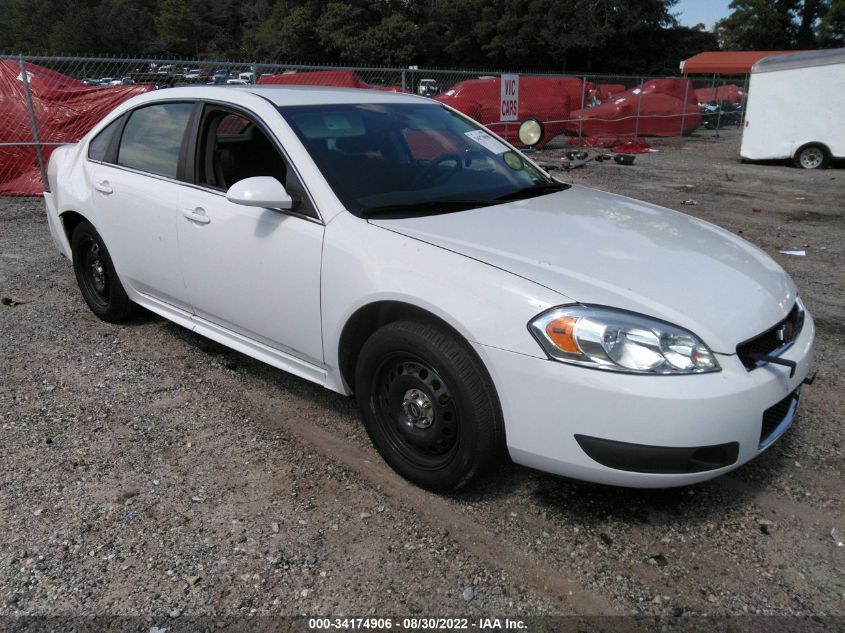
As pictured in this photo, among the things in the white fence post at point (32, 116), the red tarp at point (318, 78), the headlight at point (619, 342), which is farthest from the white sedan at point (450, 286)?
the red tarp at point (318, 78)

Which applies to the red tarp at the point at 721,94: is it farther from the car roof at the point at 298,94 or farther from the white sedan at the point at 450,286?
the white sedan at the point at 450,286

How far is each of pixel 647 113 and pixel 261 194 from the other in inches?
718

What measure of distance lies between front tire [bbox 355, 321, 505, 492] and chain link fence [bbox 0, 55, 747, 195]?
3.22m

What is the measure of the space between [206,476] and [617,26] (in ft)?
195

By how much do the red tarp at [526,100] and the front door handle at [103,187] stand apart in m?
10.7

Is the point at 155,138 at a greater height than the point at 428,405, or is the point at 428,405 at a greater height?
the point at 155,138

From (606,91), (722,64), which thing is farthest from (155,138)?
(722,64)

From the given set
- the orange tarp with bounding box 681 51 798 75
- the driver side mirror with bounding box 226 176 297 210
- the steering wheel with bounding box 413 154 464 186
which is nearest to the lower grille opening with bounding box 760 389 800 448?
the steering wheel with bounding box 413 154 464 186

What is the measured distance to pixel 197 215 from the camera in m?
3.56

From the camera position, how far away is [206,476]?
9.95 ft

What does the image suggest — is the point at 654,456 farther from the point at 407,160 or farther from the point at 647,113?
the point at 647,113

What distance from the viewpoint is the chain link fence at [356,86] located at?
985 cm

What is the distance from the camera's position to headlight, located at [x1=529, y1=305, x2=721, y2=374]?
90.7 inches

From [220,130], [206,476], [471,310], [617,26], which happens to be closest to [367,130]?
[220,130]
